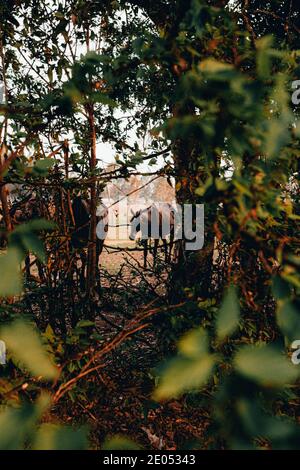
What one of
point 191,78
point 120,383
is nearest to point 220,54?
point 191,78

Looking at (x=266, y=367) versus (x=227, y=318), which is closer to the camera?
(x=266, y=367)

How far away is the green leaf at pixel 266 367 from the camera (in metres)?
0.68

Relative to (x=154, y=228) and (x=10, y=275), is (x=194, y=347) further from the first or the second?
(x=154, y=228)

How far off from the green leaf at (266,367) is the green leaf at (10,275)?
43 cm

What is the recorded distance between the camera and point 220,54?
202cm

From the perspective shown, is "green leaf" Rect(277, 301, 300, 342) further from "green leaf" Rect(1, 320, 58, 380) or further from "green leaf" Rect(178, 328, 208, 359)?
"green leaf" Rect(1, 320, 58, 380)

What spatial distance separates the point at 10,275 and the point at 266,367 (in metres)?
0.49

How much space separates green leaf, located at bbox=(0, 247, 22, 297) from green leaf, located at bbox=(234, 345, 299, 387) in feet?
1.41

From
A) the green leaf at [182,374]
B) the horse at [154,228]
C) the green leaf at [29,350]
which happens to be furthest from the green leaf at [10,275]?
the horse at [154,228]

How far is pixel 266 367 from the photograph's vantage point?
688 millimetres

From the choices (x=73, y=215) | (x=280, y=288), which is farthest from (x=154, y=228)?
(x=280, y=288)

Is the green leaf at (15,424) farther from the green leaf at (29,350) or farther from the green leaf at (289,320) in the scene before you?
the green leaf at (289,320)
